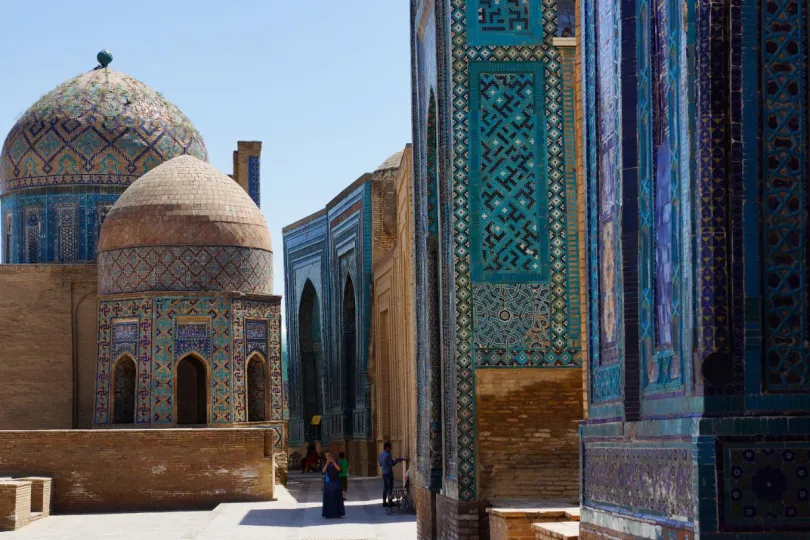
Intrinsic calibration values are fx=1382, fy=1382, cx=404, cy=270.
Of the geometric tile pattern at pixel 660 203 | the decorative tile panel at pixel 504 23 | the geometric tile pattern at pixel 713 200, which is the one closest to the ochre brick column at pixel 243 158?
the decorative tile panel at pixel 504 23

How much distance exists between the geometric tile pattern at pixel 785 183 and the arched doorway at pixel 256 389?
19.5m

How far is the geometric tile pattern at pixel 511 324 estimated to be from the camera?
9.88m

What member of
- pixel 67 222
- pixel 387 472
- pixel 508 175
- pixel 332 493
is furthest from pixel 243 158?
pixel 508 175

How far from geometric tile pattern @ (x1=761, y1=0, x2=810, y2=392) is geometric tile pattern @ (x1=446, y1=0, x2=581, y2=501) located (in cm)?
532

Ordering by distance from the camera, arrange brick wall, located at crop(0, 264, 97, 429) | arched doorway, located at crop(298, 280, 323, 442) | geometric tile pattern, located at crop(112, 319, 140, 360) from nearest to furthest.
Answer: geometric tile pattern, located at crop(112, 319, 140, 360), brick wall, located at crop(0, 264, 97, 429), arched doorway, located at crop(298, 280, 323, 442)

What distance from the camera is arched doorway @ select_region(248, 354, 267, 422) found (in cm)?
2369

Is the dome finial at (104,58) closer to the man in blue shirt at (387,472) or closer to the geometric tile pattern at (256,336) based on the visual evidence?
the geometric tile pattern at (256,336)

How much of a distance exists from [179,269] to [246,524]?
8.20 metres

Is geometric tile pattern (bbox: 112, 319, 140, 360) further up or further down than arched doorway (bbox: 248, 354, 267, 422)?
further up

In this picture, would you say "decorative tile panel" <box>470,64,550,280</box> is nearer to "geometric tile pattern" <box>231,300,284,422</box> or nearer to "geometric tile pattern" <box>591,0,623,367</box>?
"geometric tile pattern" <box>591,0,623,367</box>

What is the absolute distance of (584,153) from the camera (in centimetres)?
618

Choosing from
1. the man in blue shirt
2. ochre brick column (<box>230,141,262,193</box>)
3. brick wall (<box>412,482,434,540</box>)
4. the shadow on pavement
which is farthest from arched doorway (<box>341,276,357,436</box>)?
brick wall (<box>412,482,434,540</box>)

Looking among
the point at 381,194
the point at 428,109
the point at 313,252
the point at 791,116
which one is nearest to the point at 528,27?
the point at 428,109

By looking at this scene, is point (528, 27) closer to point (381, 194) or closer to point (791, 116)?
point (791, 116)
